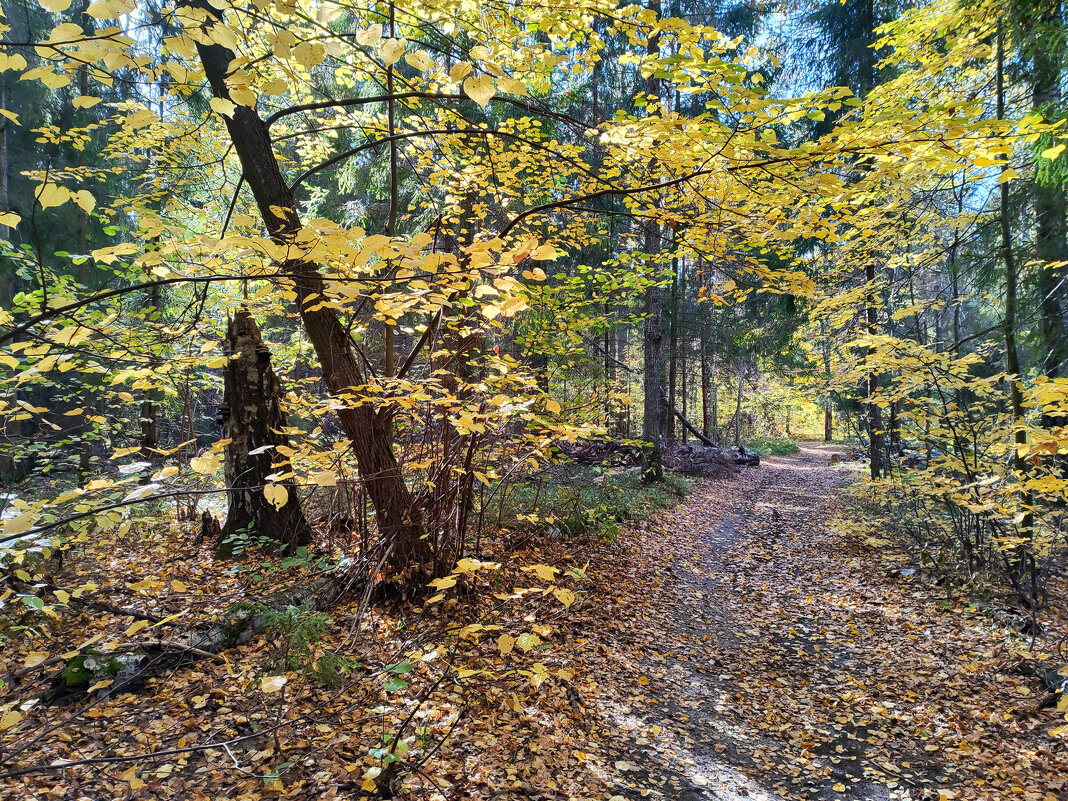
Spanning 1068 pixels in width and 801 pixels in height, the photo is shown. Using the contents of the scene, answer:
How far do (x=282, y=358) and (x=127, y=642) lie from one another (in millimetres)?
4140

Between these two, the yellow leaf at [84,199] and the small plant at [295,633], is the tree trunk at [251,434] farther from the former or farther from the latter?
the yellow leaf at [84,199]

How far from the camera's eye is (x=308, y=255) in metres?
1.87

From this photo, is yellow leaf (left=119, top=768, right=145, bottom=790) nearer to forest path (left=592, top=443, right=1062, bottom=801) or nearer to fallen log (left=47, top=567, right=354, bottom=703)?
fallen log (left=47, top=567, right=354, bottom=703)

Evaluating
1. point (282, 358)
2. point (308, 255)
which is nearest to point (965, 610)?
point (308, 255)

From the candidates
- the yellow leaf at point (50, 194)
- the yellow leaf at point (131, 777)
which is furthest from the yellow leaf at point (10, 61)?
the yellow leaf at point (131, 777)

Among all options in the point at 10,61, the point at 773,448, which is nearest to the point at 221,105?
the point at 10,61

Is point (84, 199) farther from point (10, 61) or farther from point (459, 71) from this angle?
point (459, 71)

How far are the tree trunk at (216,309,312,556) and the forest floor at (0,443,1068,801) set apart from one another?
51 cm

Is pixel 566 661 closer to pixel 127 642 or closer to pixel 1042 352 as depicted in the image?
pixel 127 642

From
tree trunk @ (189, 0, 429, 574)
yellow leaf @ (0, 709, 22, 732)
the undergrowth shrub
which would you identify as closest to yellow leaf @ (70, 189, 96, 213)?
yellow leaf @ (0, 709, 22, 732)

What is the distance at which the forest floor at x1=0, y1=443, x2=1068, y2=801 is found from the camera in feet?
8.81

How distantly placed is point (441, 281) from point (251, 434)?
13.0 ft

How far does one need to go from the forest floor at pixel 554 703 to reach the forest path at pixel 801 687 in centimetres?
2

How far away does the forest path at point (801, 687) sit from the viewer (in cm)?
327
